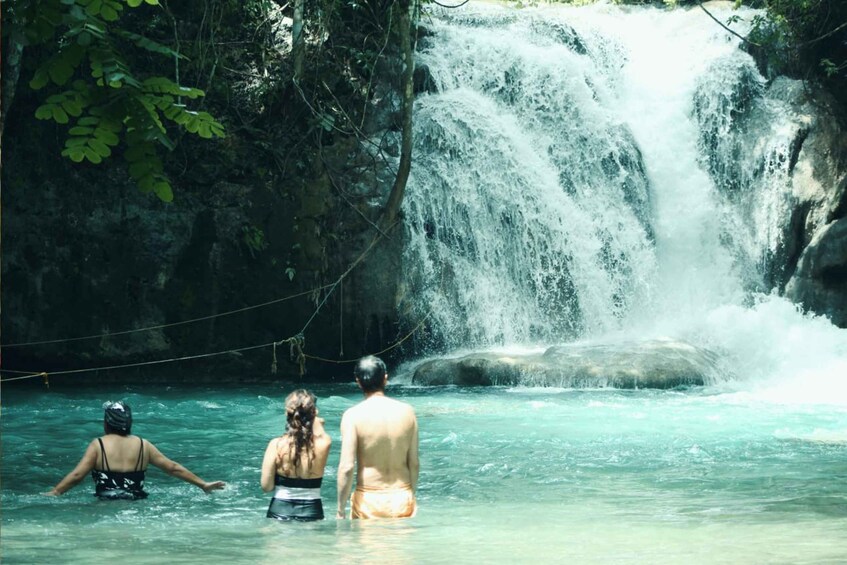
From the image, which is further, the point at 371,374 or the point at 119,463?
the point at 119,463

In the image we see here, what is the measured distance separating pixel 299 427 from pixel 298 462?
195 millimetres

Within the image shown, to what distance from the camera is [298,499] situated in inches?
251

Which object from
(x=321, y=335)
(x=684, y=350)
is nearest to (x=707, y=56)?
(x=684, y=350)

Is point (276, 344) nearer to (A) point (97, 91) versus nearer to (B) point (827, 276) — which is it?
(B) point (827, 276)

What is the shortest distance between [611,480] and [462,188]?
987 centimetres

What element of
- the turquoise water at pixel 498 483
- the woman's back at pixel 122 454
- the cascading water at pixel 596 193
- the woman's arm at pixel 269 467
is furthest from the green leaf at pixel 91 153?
the cascading water at pixel 596 193

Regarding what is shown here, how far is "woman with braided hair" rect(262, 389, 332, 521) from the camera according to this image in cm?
627

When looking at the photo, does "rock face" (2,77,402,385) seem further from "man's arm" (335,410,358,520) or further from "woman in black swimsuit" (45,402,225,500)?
"man's arm" (335,410,358,520)

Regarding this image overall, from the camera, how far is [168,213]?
1662 centimetres

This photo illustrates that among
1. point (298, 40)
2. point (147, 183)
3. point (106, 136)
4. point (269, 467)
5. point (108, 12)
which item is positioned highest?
point (298, 40)

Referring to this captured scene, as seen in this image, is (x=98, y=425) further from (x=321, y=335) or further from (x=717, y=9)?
(x=717, y=9)

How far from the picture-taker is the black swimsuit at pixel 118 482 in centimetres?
756

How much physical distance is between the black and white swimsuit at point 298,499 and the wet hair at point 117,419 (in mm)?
1485

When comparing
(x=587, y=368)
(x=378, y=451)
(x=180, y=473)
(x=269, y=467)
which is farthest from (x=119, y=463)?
(x=587, y=368)
